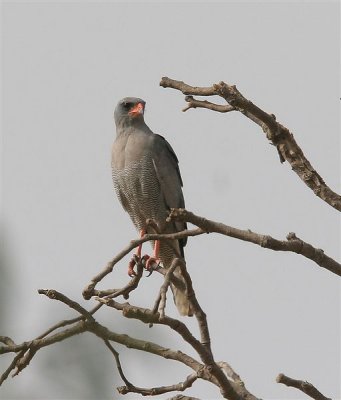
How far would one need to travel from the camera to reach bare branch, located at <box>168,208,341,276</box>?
4594 mm

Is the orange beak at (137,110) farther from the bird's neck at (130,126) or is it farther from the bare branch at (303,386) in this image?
the bare branch at (303,386)

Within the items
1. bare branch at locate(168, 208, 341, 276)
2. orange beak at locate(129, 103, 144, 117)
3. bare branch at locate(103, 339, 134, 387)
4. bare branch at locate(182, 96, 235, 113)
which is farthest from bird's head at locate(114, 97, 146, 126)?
bare branch at locate(168, 208, 341, 276)

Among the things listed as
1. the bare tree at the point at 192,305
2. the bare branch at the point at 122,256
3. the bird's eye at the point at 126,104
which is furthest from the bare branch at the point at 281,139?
the bird's eye at the point at 126,104

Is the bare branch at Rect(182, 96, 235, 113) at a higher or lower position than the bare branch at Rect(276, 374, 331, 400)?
higher

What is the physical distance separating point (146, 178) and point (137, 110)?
755 mm

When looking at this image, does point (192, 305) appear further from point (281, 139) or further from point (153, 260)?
point (153, 260)

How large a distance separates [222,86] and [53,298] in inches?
62.7

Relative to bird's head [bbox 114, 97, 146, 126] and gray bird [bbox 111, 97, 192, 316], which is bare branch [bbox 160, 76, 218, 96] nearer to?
gray bird [bbox 111, 97, 192, 316]

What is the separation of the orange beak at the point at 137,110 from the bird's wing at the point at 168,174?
0.91 ft

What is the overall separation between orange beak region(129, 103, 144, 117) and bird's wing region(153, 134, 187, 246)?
28 cm

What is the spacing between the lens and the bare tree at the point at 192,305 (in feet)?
15.0

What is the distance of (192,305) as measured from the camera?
4.80 meters

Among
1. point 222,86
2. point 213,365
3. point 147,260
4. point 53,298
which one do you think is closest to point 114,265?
point 53,298

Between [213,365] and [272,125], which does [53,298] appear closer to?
[213,365]
